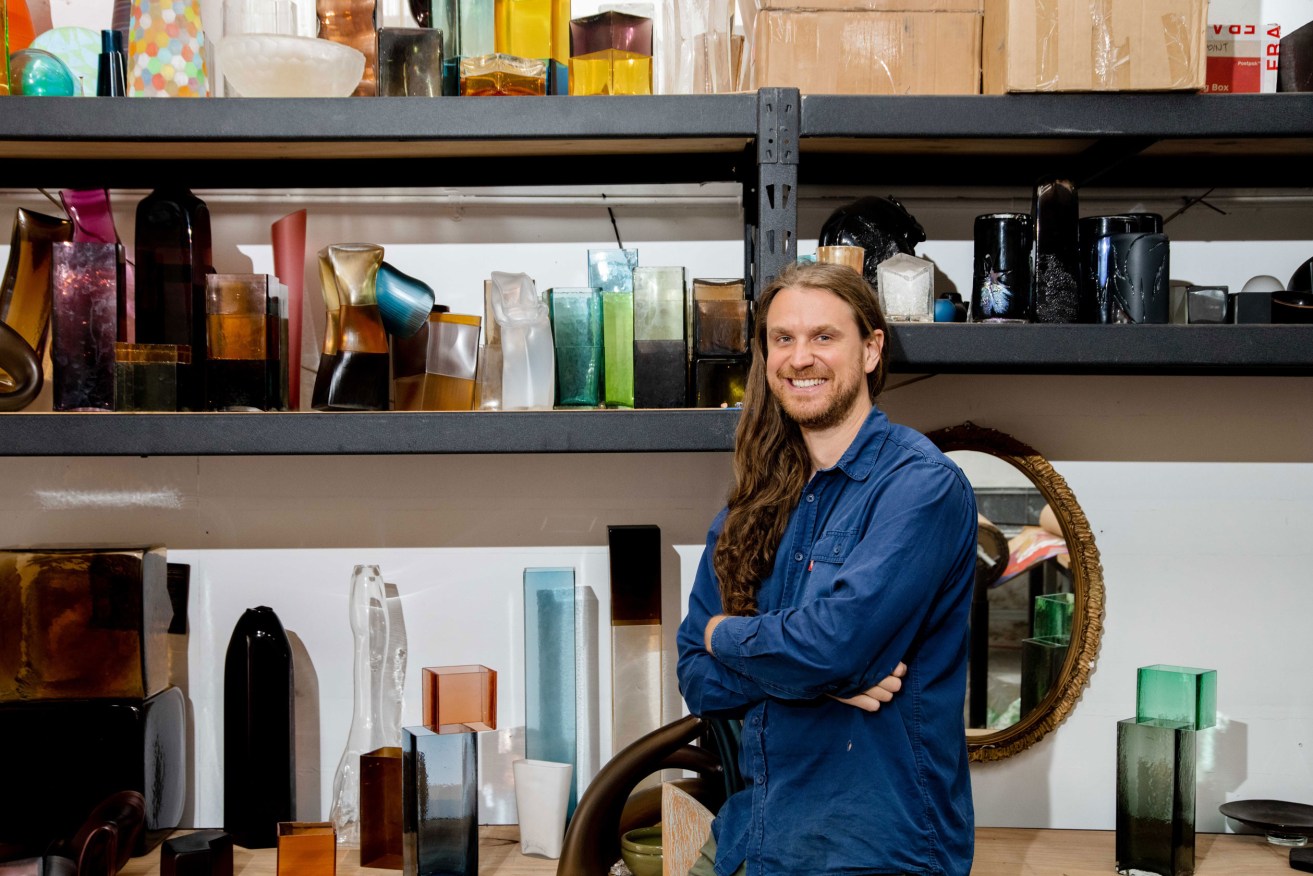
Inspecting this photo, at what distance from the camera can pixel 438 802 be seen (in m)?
1.89

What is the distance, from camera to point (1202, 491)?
90.0 inches

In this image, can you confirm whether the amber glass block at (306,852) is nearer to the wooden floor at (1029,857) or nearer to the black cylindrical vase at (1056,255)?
the wooden floor at (1029,857)

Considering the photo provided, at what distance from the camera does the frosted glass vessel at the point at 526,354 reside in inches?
78.1

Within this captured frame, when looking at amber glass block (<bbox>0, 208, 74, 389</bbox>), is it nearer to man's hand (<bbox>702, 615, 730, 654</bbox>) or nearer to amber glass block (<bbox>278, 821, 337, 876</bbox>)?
amber glass block (<bbox>278, 821, 337, 876</bbox>)

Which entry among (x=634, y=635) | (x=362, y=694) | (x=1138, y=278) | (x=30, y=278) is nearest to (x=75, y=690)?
(x=362, y=694)

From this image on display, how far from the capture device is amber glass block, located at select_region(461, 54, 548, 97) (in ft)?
6.36

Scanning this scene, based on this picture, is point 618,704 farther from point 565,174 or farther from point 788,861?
point 565,174

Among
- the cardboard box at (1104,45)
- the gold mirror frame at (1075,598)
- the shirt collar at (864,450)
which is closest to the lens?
the shirt collar at (864,450)

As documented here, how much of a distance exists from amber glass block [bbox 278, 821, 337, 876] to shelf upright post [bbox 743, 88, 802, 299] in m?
1.19

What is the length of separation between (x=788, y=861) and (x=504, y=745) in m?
0.83

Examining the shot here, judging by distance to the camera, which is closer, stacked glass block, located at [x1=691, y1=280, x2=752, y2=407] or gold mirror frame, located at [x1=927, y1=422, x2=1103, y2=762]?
stacked glass block, located at [x1=691, y1=280, x2=752, y2=407]

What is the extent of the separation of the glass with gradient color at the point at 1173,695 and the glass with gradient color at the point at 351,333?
1.49 metres

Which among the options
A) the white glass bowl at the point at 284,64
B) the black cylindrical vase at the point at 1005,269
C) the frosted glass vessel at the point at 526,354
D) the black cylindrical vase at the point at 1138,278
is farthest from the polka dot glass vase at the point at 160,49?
the black cylindrical vase at the point at 1138,278

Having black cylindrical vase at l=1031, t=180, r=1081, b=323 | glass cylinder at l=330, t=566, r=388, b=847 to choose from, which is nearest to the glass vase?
glass cylinder at l=330, t=566, r=388, b=847
